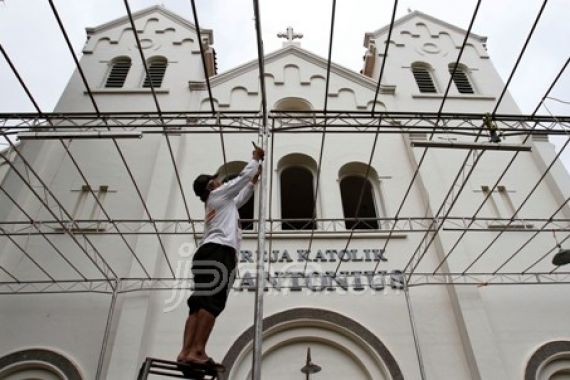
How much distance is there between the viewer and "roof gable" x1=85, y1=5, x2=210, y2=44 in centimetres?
1472

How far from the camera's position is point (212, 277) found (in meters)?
3.94

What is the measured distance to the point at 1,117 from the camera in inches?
254

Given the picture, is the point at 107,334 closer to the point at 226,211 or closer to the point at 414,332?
the point at 226,211

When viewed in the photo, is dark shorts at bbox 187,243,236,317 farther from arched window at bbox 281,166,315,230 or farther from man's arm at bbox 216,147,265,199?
arched window at bbox 281,166,315,230

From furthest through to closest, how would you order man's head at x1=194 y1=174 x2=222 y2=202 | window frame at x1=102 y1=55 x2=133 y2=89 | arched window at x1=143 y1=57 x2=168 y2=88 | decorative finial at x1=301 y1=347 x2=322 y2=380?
1. arched window at x1=143 y1=57 x2=168 y2=88
2. window frame at x1=102 y1=55 x2=133 y2=89
3. decorative finial at x1=301 y1=347 x2=322 y2=380
4. man's head at x1=194 y1=174 x2=222 y2=202

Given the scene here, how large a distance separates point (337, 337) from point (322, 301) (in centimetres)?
70

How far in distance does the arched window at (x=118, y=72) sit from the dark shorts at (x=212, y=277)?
10189 mm

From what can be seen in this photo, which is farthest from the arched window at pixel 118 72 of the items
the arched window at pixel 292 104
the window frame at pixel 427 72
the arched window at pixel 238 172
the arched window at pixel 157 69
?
the window frame at pixel 427 72

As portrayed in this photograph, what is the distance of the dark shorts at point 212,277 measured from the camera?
Result: 12.7 ft

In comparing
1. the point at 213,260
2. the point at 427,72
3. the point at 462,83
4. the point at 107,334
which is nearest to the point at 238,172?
the point at 107,334

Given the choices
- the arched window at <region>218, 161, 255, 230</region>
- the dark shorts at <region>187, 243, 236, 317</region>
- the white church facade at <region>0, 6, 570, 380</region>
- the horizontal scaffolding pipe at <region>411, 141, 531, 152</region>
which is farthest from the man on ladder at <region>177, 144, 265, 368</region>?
the arched window at <region>218, 161, 255, 230</region>

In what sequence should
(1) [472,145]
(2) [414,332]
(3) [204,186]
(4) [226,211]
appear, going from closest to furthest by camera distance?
(4) [226,211] < (3) [204,186] < (1) [472,145] < (2) [414,332]

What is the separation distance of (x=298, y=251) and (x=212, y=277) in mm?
5095

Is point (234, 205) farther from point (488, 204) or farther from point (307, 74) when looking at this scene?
point (307, 74)
